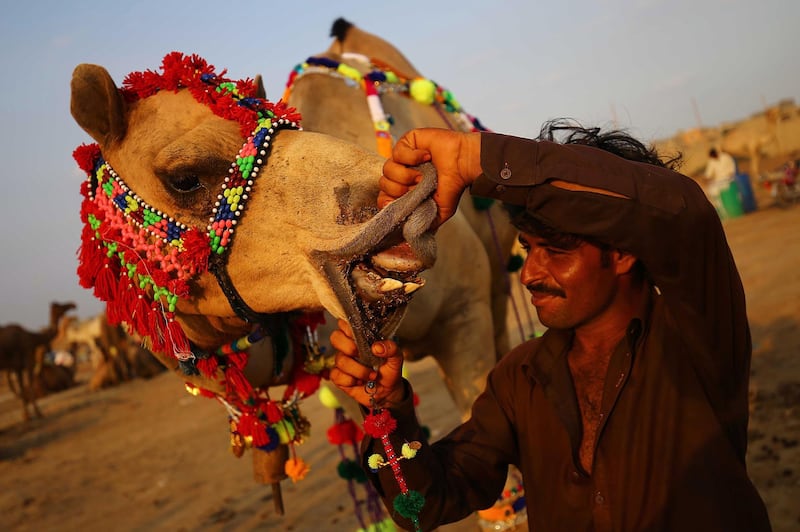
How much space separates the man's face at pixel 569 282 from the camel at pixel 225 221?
406 mm

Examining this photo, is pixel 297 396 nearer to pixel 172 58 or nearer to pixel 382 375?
pixel 382 375

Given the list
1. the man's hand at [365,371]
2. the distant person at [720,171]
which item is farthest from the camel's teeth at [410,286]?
the distant person at [720,171]

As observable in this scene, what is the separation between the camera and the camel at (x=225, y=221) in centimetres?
178

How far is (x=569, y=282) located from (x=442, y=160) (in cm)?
58

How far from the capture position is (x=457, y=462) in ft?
6.85

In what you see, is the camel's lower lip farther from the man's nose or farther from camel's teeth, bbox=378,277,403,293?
the man's nose

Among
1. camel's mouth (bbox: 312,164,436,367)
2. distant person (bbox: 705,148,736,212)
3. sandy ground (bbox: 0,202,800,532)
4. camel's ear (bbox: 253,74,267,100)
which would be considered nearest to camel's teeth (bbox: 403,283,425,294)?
camel's mouth (bbox: 312,164,436,367)

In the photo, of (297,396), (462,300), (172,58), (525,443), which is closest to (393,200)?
(525,443)

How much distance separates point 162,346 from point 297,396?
0.76 m

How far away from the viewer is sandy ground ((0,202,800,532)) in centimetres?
479

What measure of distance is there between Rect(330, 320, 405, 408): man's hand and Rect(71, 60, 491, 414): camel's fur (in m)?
0.10

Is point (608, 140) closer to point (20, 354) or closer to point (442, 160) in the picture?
point (442, 160)

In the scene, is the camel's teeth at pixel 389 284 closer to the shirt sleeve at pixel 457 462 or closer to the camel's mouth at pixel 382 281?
the camel's mouth at pixel 382 281

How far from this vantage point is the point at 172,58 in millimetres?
2215
